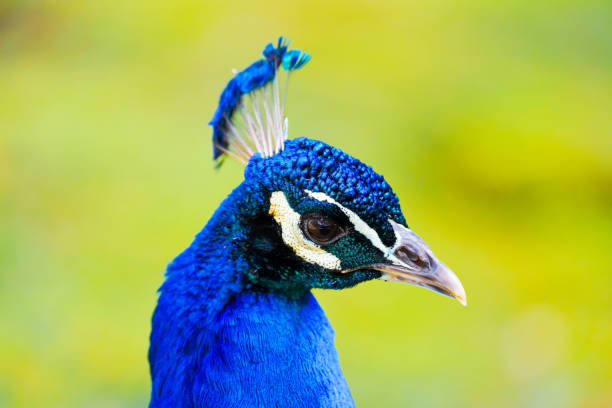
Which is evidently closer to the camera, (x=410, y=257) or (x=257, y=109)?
(x=410, y=257)

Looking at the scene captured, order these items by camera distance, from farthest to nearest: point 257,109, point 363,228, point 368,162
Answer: point 368,162, point 257,109, point 363,228

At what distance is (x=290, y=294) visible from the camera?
1.09 meters

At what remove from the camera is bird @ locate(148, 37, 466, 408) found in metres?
0.96

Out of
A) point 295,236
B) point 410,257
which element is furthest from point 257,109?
point 410,257

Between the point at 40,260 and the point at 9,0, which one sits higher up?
the point at 9,0

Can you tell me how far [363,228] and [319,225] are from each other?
0.22 feet

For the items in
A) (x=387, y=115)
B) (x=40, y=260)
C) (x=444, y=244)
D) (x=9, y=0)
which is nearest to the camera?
(x=40, y=260)

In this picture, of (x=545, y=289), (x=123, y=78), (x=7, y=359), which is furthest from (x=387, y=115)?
(x=7, y=359)

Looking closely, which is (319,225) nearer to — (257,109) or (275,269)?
(275,269)

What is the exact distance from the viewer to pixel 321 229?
98 cm

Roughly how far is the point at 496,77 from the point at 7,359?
2.69 m

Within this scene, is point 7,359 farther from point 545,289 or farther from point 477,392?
point 545,289

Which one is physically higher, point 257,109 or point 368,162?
point 368,162

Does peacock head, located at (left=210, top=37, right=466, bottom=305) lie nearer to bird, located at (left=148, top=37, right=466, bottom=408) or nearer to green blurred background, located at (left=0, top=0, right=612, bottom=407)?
bird, located at (left=148, top=37, right=466, bottom=408)
